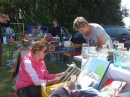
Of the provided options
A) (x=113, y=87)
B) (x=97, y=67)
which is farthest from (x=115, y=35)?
(x=113, y=87)

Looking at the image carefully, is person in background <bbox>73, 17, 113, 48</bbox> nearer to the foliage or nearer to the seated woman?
the seated woman

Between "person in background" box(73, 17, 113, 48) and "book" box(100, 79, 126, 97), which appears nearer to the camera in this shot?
"book" box(100, 79, 126, 97)

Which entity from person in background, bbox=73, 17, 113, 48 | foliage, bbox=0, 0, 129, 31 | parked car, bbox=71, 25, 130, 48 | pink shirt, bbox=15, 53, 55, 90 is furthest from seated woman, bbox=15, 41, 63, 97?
foliage, bbox=0, 0, 129, 31

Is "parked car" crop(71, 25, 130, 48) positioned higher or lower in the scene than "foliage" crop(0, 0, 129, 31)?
lower

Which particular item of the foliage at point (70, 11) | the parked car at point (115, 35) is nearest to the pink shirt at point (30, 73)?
the parked car at point (115, 35)

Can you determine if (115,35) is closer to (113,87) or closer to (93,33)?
(93,33)

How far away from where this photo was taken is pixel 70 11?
15.4m

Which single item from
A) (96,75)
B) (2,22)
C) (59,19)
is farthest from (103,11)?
(96,75)

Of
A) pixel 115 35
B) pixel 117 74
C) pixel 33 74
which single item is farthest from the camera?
pixel 115 35

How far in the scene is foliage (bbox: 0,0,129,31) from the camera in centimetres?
1516

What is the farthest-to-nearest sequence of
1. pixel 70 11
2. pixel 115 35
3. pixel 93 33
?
pixel 70 11, pixel 115 35, pixel 93 33

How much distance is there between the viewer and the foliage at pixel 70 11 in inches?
597

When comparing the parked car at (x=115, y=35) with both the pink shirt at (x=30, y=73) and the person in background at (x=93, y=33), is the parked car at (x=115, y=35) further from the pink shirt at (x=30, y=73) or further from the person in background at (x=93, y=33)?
the pink shirt at (x=30, y=73)

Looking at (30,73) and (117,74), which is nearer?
(117,74)
